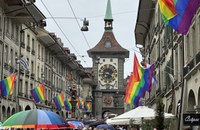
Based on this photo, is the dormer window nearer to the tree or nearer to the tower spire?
the tower spire

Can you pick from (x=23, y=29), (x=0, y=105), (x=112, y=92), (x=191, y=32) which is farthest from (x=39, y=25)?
(x=112, y=92)

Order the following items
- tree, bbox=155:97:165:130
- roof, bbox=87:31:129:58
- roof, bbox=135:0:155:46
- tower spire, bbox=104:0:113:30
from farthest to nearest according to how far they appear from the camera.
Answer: tower spire, bbox=104:0:113:30
roof, bbox=87:31:129:58
roof, bbox=135:0:155:46
tree, bbox=155:97:165:130

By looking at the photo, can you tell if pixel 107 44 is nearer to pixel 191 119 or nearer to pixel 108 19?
pixel 108 19

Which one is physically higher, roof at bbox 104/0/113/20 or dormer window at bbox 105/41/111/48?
roof at bbox 104/0/113/20

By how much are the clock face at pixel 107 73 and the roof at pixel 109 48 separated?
3.42m

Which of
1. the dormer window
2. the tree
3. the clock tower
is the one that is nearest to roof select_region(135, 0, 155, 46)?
the tree

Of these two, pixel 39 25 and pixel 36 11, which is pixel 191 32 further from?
pixel 39 25

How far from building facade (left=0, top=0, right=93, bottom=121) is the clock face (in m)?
42.4

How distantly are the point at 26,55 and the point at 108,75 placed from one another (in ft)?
208

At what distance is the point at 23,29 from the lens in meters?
47.1

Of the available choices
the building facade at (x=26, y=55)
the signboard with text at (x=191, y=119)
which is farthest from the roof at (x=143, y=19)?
the signboard with text at (x=191, y=119)

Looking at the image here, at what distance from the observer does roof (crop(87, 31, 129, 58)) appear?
114m

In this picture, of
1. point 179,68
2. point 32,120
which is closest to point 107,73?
point 179,68

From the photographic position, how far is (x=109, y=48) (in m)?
115
